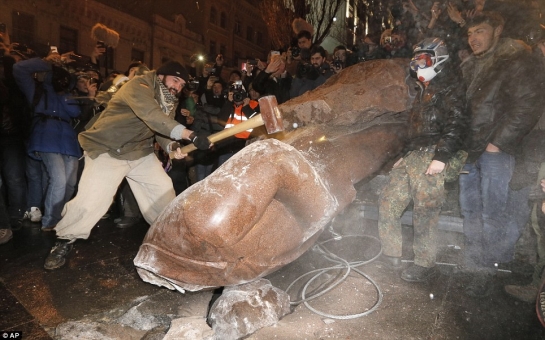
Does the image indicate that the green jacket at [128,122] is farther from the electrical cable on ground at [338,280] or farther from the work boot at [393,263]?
the work boot at [393,263]

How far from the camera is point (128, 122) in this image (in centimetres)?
369

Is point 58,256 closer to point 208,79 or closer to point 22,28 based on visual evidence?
point 208,79

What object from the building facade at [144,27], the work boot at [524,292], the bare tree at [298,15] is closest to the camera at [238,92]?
the work boot at [524,292]

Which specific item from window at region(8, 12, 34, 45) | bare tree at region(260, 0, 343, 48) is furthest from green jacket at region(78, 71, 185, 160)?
window at region(8, 12, 34, 45)

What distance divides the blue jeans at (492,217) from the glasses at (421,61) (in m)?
0.98

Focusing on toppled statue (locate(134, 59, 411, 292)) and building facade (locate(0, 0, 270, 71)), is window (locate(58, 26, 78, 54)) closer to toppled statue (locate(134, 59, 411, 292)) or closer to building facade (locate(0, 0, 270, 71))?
building facade (locate(0, 0, 270, 71))

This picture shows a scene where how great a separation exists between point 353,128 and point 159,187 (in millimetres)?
2102

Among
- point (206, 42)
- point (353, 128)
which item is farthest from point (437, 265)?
point (206, 42)

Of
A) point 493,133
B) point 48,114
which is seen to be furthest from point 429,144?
point 48,114

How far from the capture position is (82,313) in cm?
281

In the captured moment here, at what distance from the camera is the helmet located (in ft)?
11.1

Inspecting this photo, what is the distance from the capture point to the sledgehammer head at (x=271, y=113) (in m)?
2.91

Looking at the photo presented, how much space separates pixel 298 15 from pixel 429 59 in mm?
16911

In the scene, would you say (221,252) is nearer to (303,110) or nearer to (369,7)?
(303,110)
